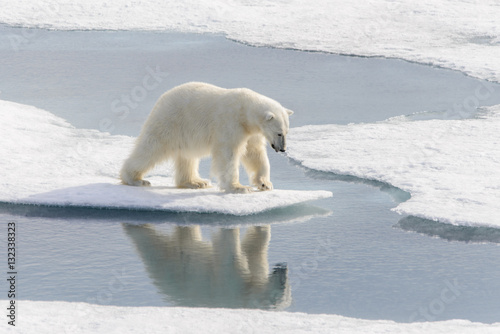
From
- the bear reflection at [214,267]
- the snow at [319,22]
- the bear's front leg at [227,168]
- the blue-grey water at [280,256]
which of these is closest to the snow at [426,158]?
the blue-grey water at [280,256]

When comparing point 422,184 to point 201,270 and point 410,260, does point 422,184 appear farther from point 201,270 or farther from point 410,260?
point 201,270

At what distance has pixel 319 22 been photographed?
14961 mm

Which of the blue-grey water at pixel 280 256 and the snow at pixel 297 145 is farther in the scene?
the blue-grey water at pixel 280 256

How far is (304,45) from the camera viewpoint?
13484mm

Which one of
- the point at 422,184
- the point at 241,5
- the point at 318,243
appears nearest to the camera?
the point at 318,243

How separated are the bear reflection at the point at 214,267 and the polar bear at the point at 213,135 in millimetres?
703

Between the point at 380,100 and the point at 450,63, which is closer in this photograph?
the point at 380,100

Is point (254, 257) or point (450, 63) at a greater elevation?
point (450, 63)

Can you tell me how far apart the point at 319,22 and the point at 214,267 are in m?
10.7

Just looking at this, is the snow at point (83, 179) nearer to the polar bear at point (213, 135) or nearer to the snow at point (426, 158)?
the polar bear at point (213, 135)

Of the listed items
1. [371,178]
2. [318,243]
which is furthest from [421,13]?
[318,243]

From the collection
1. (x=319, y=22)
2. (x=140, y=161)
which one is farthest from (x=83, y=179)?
(x=319, y=22)

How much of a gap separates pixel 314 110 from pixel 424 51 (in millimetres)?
4141

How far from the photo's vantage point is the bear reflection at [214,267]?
4566 millimetres
